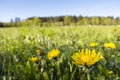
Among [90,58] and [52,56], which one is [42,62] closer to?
[52,56]

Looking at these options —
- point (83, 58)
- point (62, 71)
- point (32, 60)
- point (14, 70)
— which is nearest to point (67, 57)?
point (62, 71)

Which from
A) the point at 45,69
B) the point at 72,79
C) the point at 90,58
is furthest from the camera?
the point at 45,69

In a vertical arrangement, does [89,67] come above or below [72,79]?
above

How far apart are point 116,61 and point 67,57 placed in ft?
1.06

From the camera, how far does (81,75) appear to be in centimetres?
134

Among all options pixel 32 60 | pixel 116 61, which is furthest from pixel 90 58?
pixel 32 60

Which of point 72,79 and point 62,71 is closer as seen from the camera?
point 72,79

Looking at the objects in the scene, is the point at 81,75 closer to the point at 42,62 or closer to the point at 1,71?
the point at 42,62

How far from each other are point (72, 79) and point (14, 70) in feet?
1.26

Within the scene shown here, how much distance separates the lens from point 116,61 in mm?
1373

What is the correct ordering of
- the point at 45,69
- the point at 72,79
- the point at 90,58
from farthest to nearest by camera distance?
the point at 45,69, the point at 72,79, the point at 90,58

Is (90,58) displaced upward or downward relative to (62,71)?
upward

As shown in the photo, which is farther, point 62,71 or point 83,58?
point 62,71

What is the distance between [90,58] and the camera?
0.99 meters
